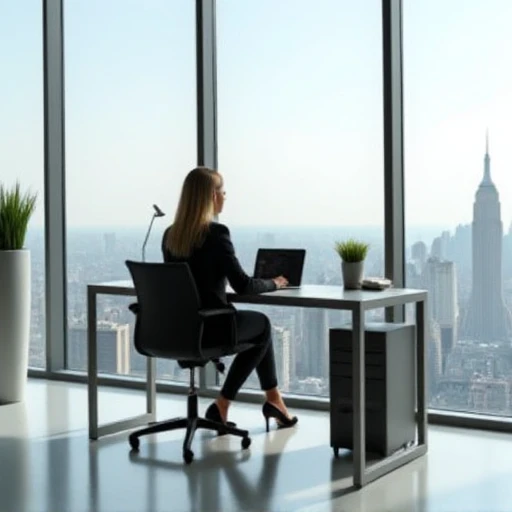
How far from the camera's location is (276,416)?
5.25m

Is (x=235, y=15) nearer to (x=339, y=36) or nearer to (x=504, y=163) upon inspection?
(x=339, y=36)

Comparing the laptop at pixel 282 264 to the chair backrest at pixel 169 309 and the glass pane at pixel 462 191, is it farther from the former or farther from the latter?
the glass pane at pixel 462 191

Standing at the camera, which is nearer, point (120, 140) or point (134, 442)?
point (134, 442)

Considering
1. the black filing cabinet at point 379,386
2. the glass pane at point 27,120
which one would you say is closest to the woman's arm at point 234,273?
the black filing cabinet at point 379,386

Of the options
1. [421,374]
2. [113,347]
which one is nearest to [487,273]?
[421,374]

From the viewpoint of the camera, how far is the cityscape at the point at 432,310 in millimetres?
5168

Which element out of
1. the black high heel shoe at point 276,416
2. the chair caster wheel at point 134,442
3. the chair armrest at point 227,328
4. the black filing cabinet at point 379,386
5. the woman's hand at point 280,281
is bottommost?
the chair caster wheel at point 134,442

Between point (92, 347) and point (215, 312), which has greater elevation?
point (215, 312)

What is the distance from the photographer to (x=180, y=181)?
6.37m

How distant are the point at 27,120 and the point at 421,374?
3.45 m

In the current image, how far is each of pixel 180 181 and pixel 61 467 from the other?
2.30m

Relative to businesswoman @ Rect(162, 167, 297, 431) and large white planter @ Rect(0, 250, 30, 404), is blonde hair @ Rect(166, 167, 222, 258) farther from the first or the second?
large white planter @ Rect(0, 250, 30, 404)

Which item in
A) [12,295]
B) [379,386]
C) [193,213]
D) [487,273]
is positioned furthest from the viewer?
[12,295]

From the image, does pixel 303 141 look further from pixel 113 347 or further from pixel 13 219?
pixel 113 347
